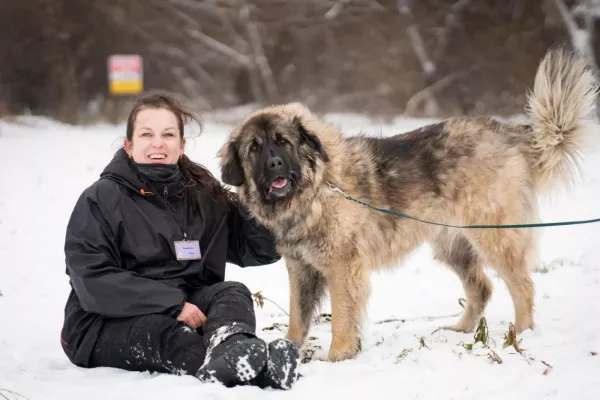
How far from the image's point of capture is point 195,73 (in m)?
15.5

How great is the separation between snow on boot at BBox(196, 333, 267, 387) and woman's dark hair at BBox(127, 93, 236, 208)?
1072mm

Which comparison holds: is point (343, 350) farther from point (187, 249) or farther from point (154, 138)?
point (154, 138)

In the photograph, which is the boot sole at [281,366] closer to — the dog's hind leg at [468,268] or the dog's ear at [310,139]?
the dog's ear at [310,139]

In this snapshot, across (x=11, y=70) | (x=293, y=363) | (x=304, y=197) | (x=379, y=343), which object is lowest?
(x=379, y=343)

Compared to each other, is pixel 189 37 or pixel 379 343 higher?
pixel 189 37

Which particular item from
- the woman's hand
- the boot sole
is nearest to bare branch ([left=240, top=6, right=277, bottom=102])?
the woman's hand

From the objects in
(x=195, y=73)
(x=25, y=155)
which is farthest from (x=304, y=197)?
(x=195, y=73)

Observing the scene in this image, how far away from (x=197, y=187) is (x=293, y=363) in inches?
45.9

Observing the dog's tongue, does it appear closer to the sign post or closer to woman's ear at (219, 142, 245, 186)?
woman's ear at (219, 142, 245, 186)

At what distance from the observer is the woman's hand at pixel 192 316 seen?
273cm

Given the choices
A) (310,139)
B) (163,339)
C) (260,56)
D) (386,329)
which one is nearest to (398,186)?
(310,139)

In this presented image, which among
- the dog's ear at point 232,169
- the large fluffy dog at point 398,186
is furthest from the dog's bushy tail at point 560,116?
the dog's ear at point 232,169

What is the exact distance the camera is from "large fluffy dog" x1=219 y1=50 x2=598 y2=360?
3.23 m

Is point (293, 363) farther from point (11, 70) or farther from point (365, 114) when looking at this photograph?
point (11, 70)
